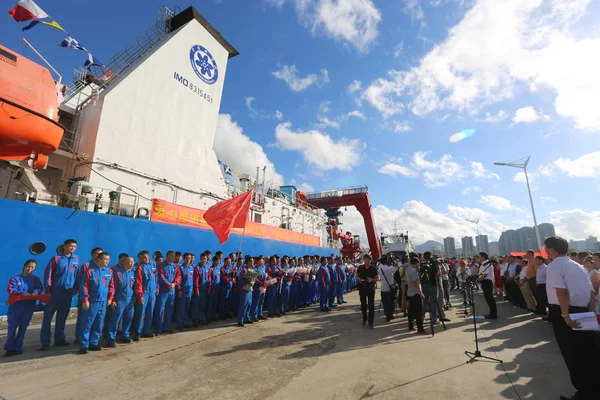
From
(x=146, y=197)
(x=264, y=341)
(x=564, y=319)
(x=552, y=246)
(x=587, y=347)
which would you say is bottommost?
(x=264, y=341)

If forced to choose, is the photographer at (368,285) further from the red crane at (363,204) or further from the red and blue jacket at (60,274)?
the red crane at (363,204)

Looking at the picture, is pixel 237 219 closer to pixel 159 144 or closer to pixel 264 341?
pixel 264 341

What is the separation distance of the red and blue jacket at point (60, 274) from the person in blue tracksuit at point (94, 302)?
0.48 metres

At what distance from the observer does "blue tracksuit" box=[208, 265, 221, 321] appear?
6996 millimetres

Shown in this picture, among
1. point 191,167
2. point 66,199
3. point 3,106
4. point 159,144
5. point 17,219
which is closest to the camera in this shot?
point 3,106

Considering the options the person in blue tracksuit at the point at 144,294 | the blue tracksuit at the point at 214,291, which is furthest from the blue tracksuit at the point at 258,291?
the person in blue tracksuit at the point at 144,294

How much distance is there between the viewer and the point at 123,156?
9008 mm

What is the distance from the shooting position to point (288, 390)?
3.19m

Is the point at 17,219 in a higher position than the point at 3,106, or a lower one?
lower

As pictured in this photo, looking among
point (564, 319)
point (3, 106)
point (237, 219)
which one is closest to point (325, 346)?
point (564, 319)

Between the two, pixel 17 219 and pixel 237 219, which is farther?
pixel 237 219

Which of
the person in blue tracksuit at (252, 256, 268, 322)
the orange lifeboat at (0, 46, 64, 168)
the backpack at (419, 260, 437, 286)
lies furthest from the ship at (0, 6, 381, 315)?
the backpack at (419, 260, 437, 286)

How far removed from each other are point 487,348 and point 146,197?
992 centimetres

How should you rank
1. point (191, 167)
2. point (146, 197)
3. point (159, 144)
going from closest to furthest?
point (146, 197)
point (159, 144)
point (191, 167)
